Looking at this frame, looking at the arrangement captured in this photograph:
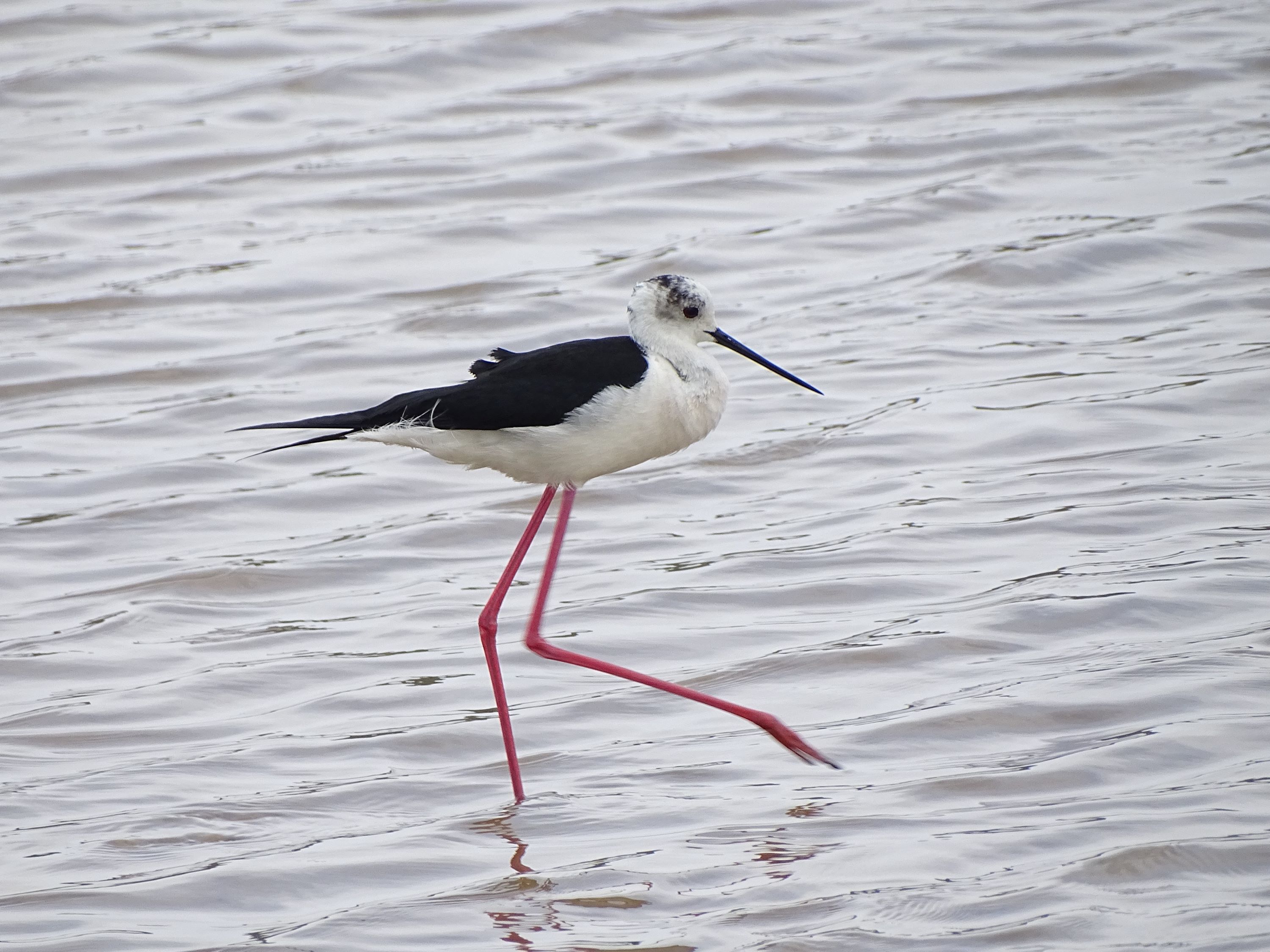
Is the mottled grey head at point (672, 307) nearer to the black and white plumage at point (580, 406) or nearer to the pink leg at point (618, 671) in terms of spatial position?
the black and white plumage at point (580, 406)

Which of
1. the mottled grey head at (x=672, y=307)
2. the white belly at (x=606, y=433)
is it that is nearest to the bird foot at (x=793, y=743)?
the white belly at (x=606, y=433)

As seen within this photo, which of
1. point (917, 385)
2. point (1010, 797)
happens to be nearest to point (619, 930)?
point (1010, 797)

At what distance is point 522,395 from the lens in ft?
17.1

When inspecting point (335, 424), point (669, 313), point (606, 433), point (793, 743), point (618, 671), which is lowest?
point (793, 743)

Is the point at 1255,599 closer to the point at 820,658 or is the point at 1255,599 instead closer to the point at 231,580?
the point at 820,658

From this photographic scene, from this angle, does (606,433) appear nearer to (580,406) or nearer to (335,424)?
(580,406)

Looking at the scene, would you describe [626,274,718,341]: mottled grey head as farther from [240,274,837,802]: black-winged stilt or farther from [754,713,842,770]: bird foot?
[754,713,842,770]: bird foot

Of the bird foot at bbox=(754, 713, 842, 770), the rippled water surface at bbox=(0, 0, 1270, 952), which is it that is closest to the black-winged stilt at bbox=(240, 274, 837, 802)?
the bird foot at bbox=(754, 713, 842, 770)

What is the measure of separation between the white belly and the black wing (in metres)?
0.02

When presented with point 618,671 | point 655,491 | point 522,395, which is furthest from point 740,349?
point 655,491

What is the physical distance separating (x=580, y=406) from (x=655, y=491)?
7.54 feet

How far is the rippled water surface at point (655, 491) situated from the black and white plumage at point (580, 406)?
2.79ft

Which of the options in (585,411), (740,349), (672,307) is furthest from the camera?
(740,349)

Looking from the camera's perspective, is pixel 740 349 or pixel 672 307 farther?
pixel 740 349
